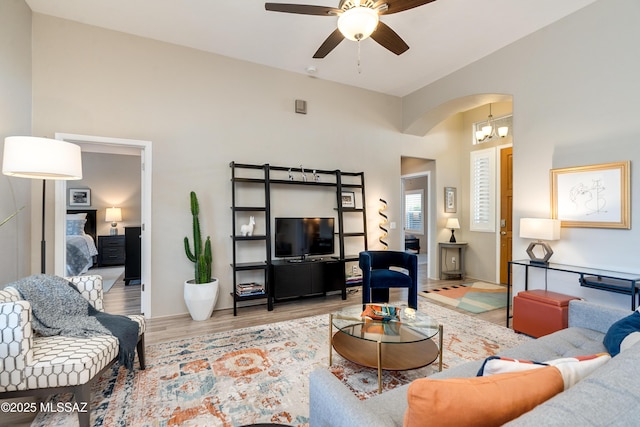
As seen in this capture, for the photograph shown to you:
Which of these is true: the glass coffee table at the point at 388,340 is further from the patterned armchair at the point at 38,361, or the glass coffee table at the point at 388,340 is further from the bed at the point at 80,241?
the bed at the point at 80,241

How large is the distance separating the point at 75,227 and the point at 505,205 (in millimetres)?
9217

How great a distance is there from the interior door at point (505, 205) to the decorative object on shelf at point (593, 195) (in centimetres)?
212

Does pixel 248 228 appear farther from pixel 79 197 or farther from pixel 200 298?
pixel 79 197

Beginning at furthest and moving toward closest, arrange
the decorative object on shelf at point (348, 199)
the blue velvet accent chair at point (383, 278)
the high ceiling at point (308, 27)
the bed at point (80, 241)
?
the bed at point (80, 241)
the decorative object on shelf at point (348, 199)
the blue velvet accent chair at point (383, 278)
the high ceiling at point (308, 27)

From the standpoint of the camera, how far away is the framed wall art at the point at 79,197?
731cm

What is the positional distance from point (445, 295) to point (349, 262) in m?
1.60

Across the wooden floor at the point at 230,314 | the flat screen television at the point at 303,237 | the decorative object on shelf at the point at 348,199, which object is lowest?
the wooden floor at the point at 230,314

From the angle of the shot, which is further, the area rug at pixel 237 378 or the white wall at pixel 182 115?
the white wall at pixel 182 115

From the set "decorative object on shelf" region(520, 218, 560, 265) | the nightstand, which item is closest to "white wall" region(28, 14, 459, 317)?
"decorative object on shelf" region(520, 218, 560, 265)

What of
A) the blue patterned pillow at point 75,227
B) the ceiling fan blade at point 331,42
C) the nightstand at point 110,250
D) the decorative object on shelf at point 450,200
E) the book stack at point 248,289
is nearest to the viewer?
the ceiling fan blade at point 331,42

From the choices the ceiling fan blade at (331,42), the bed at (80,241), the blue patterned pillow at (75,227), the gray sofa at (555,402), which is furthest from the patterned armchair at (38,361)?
the blue patterned pillow at (75,227)

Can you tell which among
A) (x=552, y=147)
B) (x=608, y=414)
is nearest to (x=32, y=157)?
(x=608, y=414)

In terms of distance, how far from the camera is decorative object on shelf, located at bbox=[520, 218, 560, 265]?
10.5ft

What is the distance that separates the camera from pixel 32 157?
2.24 meters
